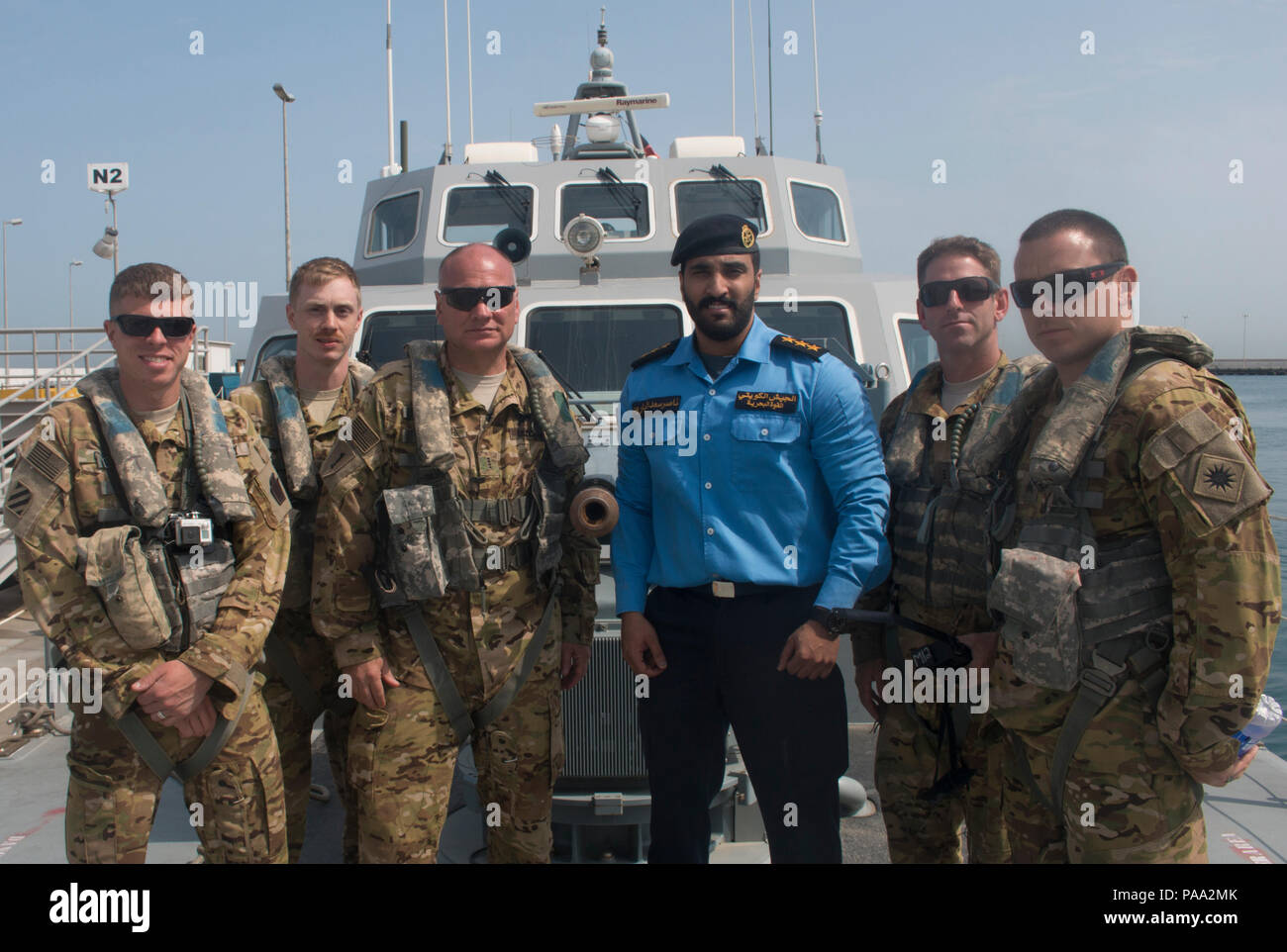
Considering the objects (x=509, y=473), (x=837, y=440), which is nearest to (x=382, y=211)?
(x=509, y=473)

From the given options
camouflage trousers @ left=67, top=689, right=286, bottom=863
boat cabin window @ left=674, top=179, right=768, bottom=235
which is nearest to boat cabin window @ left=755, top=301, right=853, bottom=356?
boat cabin window @ left=674, top=179, right=768, bottom=235

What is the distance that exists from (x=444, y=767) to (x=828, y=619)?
1047 millimetres

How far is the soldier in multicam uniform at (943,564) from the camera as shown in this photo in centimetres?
248

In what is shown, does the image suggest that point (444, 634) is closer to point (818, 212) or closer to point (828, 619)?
point (828, 619)

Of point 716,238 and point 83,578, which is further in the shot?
point 716,238

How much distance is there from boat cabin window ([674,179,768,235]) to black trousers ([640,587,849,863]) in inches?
138

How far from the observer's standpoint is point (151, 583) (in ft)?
7.43

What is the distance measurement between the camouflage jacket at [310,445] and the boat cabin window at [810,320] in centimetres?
196

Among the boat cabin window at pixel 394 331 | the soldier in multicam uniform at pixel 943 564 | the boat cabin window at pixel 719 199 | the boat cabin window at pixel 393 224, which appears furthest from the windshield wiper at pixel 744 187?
the soldier in multicam uniform at pixel 943 564

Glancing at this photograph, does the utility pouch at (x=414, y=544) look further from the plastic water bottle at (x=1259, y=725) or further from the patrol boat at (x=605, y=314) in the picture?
the plastic water bottle at (x=1259, y=725)

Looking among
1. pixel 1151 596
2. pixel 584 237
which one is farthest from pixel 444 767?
pixel 584 237

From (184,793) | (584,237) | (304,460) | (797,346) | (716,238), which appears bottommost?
(184,793)

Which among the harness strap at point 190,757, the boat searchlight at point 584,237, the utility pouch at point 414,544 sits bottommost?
the harness strap at point 190,757

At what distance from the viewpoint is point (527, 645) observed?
2.56 m
